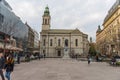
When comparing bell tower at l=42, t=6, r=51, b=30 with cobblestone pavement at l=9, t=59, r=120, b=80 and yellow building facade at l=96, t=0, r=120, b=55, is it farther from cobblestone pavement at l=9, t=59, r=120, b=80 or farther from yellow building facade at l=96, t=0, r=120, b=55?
cobblestone pavement at l=9, t=59, r=120, b=80

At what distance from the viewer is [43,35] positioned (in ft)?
456

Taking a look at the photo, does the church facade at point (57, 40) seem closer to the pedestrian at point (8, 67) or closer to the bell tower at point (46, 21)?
the bell tower at point (46, 21)

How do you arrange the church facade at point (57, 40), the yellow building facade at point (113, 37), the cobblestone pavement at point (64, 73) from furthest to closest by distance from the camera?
1. the church facade at point (57, 40)
2. the yellow building facade at point (113, 37)
3. the cobblestone pavement at point (64, 73)

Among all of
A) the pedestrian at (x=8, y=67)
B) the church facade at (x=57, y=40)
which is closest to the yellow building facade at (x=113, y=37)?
the church facade at (x=57, y=40)

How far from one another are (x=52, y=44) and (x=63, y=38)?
6.82 metres

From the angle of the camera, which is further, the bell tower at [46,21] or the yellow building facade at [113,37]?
the bell tower at [46,21]

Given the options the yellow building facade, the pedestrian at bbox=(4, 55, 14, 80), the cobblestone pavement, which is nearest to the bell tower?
the yellow building facade

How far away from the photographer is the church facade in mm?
139000

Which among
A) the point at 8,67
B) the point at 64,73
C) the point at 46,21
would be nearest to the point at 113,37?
the point at 64,73

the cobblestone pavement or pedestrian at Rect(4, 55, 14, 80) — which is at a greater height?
pedestrian at Rect(4, 55, 14, 80)

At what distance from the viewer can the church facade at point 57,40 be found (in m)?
139

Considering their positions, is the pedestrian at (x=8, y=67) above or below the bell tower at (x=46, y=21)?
below

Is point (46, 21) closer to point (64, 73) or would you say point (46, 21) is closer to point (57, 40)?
point (57, 40)

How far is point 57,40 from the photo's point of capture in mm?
140625
